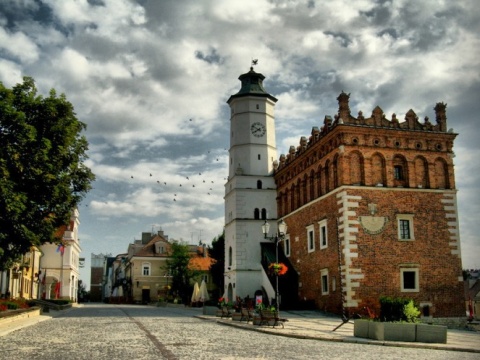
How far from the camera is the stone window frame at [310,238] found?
37.6 m

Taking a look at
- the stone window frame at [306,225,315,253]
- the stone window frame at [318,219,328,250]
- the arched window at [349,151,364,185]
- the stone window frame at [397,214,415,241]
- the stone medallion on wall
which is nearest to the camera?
the stone medallion on wall

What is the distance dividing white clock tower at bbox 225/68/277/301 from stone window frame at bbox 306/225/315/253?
6.04 m

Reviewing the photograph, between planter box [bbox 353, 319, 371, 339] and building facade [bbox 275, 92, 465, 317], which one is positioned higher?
building facade [bbox 275, 92, 465, 317]

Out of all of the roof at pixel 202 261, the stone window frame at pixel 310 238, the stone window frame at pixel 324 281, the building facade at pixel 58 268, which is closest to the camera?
the stone window frame at pixel 324 281

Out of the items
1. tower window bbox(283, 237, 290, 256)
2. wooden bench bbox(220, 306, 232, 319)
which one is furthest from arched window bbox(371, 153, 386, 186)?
wooden bench bbox(220, 306, 232, 319)

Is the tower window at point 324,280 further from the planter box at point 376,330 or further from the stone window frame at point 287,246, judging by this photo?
the planter box at point 376,330

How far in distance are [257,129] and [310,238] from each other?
1321cm

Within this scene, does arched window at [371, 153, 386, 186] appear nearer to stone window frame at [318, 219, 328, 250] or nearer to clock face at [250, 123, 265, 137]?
stone window frame at [318, 219, 328, 250]

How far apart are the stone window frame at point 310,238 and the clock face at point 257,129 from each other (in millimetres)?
12122

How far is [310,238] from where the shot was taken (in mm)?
38188

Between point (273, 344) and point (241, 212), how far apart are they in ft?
97.5

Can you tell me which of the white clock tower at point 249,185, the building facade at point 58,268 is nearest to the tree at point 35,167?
the white clock tower at point 249,185

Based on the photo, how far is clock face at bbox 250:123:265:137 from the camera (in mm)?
47500

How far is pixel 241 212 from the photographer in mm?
45438
